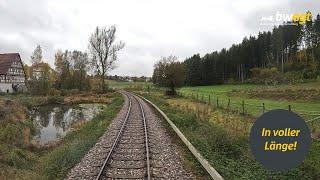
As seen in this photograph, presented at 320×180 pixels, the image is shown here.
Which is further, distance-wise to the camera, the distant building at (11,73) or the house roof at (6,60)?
the house roof at (6,60)

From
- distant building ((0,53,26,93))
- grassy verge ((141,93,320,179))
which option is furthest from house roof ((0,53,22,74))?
grassy verge ((141,93,320,179))

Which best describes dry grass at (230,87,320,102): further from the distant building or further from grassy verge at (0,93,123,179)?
the distant building

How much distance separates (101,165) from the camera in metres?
10.0

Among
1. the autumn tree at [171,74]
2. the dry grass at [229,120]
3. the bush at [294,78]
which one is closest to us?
the dry grass at [229,120]

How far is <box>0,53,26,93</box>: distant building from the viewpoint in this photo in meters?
67.6

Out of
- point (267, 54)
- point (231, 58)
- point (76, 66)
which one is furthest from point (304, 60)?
point (76, 66)

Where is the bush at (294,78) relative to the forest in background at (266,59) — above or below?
below

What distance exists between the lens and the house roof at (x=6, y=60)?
227ft

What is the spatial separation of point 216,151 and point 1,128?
14.1 meters

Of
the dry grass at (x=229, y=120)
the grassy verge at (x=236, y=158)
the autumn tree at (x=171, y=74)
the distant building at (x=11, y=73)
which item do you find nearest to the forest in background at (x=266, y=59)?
the autumn tree at (x=171, y=74)

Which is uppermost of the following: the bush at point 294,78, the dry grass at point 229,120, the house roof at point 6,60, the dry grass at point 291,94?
the house roof at point 6,60

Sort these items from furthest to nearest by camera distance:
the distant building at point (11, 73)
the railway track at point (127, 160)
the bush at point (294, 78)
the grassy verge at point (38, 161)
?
1. the distant building at point (11, 73)
2. the bush at point (294, 78)
3. the grassy verge at point (38, 161)
4. the railway track at point (127, 160)

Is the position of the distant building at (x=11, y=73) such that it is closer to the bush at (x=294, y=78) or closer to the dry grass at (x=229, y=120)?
the dry grass at (x=229, y=120)

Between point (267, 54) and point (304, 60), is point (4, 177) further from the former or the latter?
point (267, 54)
